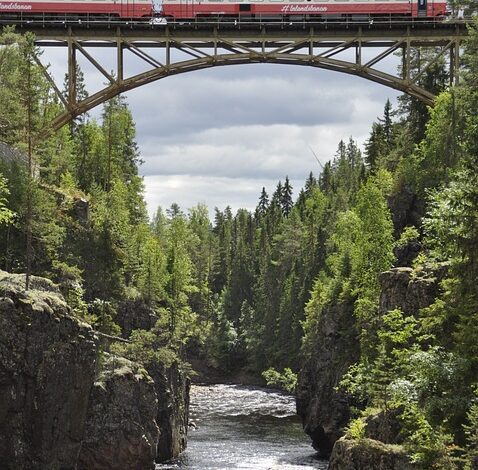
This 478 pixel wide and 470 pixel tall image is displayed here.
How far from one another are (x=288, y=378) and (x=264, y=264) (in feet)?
122

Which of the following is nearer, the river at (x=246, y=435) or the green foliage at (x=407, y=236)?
the river at (x=246, y=435)

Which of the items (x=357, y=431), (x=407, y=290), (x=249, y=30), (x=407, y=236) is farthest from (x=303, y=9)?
(x=357, y=431)

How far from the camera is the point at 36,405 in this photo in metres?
34.8

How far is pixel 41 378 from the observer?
3503cm

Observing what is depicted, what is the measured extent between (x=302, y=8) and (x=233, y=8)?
4284 millimetres

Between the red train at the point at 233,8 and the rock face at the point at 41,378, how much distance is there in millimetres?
23689

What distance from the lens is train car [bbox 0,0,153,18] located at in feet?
182

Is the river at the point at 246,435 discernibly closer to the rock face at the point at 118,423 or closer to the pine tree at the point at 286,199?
the rock face at the point at 118,423

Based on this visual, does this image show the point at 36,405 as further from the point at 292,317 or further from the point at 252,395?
the point at 292,317

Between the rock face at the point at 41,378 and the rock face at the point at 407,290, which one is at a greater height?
the rock face at the point at 407,290

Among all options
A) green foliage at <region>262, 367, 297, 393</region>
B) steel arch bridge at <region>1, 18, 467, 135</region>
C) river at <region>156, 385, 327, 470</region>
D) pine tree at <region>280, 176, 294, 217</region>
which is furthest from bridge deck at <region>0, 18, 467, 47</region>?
pine tree at <region>280, 176, 294, 217</region>

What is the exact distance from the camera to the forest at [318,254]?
2964 cm

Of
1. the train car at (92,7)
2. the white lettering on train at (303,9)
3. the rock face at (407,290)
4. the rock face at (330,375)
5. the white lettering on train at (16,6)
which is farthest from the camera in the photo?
the white lettering on train at (16,6)

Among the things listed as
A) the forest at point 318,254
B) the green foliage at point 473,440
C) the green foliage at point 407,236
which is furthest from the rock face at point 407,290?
the green foliage at point 473,440
